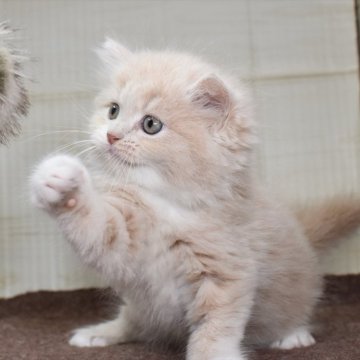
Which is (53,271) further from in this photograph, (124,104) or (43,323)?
(124,104)

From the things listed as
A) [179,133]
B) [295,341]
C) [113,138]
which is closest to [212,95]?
[179,133]

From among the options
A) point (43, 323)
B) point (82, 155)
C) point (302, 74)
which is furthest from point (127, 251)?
point (302, 74)

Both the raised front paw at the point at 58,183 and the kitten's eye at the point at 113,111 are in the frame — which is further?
the kitten's eye at the point at 113,111

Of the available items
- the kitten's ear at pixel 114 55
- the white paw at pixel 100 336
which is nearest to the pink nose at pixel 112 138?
the kitten's ear at pixel 114 55

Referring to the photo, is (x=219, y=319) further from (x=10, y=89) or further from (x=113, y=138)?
(x=10, y=89)

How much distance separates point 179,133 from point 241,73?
780 millimetres

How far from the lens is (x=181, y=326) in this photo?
1450mm

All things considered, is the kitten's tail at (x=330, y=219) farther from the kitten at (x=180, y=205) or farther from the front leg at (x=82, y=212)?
the front leg at (x=82, y=212)

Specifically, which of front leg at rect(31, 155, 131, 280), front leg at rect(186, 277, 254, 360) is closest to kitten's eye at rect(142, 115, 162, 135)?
front leg at rect(31, 155, 131, 280)

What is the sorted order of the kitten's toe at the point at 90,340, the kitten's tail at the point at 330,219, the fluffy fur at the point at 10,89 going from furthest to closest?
the kitten's tail at the point at 330,219 < the kitten's toe at the point at 90,340 < the fluffy fur at the point at 10,89

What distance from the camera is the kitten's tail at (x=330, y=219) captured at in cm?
188

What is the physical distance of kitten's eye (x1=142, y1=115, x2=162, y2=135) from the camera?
1324 millimetres

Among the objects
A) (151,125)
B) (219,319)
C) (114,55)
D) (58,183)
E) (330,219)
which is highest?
(114,55)

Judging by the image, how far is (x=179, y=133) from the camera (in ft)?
4.33
